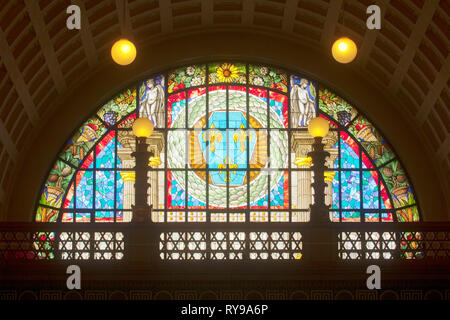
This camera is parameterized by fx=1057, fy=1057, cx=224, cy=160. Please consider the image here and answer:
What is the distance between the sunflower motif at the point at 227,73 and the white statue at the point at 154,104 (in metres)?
1.70

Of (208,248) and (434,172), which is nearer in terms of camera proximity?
(208,248)

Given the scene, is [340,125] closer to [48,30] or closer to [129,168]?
[129,168]

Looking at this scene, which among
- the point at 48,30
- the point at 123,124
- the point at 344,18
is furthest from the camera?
the point at 123,124

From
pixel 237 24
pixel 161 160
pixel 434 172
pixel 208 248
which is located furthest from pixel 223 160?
pixel 208 248

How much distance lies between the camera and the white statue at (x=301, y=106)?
96.3ft

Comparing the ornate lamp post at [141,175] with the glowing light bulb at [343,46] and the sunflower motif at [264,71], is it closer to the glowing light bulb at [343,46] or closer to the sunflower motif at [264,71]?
the glowing light bulb at [343,46]

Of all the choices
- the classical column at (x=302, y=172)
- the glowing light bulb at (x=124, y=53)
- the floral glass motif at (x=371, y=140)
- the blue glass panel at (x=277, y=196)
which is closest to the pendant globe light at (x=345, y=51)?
the glowing light bulb at (x=124, y=53)

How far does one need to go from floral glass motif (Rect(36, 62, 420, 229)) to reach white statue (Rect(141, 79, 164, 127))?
3cm

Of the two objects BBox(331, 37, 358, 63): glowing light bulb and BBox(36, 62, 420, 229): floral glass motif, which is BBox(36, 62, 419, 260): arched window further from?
BBox(331, 37, 358, 63): glowing light bulb

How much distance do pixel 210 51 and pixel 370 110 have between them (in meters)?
4.74

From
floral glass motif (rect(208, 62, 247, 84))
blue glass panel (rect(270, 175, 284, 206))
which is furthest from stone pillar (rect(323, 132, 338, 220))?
floral glass motif (rect(208, 62, 247, 84))

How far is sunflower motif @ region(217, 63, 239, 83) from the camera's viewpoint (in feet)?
97.6

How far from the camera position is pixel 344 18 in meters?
27.4

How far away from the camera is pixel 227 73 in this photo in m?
29.8
